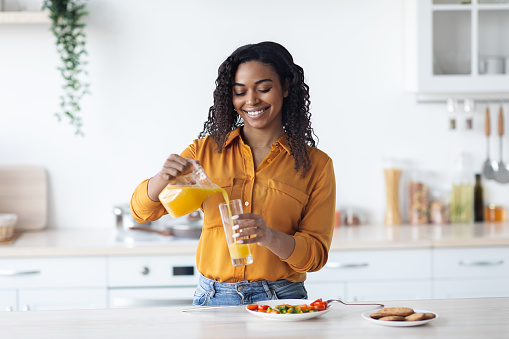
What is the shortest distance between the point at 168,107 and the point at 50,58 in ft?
2.06

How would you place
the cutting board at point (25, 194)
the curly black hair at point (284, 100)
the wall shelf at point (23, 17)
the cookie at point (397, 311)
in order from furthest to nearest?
the cutting board at point (25, 194)
the wall shelf at point (23, 17)
the curly black hair at point (284, 100)
the cookie at point (397, 311)

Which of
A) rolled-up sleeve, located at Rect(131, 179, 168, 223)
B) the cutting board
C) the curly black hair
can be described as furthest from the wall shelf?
rolled-up sleeve, located at Rect(131, 179, 168, 223)

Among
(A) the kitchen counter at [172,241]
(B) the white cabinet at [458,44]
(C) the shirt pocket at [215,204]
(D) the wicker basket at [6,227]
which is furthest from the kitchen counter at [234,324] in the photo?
(B) the white cabinet at [458,44]

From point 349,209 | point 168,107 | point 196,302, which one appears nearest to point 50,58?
point 168,107

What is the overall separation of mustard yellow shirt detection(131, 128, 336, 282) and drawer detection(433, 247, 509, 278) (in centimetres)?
121

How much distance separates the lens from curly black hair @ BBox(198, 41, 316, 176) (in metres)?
1.89

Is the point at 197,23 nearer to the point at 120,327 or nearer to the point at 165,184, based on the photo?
the point at 165,184

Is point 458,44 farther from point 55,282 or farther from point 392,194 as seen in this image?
point 55,282

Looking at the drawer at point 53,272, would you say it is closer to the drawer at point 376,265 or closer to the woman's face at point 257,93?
the drawer at point 376,265

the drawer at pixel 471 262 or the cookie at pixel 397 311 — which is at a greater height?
the cookie at pixel 397 311

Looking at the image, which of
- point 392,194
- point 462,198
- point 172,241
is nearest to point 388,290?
point 392,194

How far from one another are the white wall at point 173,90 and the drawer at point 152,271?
0.58 meters

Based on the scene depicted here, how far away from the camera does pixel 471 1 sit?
3162mm

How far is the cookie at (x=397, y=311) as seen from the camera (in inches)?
65.2
